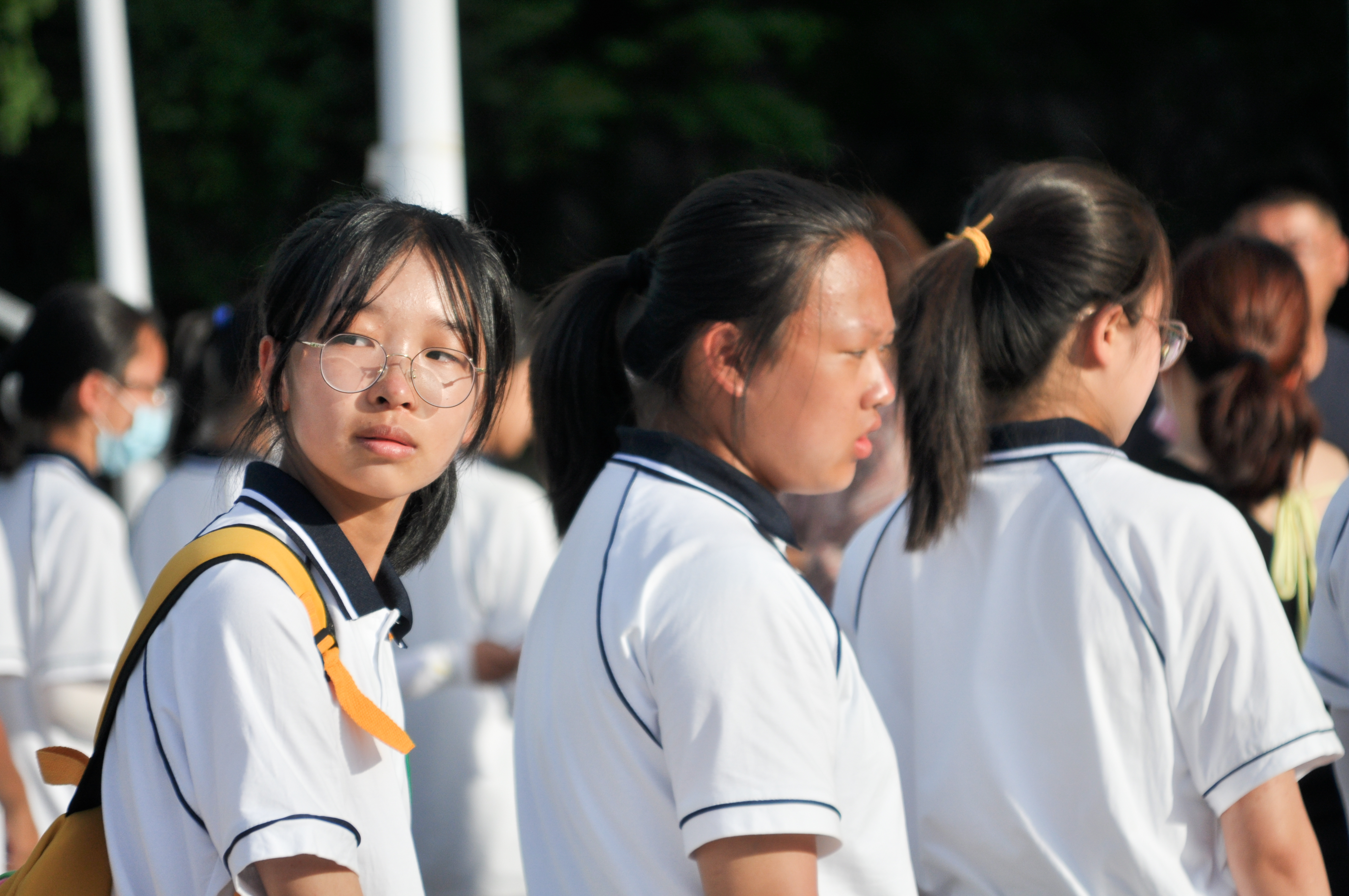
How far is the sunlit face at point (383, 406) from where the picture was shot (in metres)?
1.39

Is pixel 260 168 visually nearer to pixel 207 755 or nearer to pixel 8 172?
pixel 8 172

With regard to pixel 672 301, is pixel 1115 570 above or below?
below

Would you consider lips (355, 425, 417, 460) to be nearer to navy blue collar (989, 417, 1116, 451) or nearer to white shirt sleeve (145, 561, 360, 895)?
white shirt sleeve (145, 561, 360, 895)

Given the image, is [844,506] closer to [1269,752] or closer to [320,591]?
[1269,752]

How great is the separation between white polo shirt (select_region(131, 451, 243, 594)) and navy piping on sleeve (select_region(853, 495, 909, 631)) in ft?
5.38

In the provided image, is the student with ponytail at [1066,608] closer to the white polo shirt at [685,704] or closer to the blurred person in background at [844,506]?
the white polo shirt at [685,704]

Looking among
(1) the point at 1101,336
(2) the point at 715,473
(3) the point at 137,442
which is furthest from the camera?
(3) the point at 137,442

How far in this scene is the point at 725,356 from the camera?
5.08ft

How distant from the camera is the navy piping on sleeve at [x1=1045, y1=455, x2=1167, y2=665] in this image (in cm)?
161

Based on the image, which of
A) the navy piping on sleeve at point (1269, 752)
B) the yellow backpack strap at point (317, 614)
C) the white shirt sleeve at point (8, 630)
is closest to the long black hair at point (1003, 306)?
the navy piping on sleeve at point (1269, 752)

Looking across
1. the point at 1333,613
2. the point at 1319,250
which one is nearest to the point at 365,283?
the point at 1333,613

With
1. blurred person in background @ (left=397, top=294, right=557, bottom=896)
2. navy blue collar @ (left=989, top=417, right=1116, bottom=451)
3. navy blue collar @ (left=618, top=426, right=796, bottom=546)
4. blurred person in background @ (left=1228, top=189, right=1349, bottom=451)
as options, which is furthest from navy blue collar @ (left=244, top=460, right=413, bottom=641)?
blurred person in background @ (left=1228, top=189, right=1349, bottom=451)

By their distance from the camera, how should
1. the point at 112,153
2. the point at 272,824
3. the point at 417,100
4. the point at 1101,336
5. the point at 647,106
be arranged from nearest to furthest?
the point at 272,824, the point at 1101,336, the point at 417,100, the point at 112,153, the point at 647,106

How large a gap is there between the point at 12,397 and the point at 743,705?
2.63m
